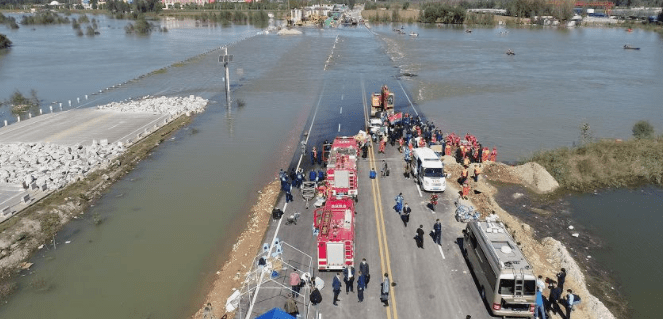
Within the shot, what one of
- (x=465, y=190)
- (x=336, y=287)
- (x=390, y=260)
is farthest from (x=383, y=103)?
(x=336, y=287)

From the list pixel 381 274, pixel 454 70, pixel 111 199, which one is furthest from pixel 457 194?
pixel 454 70

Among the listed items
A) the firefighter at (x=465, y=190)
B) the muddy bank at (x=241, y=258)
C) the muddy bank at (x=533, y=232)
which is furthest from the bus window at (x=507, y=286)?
the firefighter at (x=465, y=190)

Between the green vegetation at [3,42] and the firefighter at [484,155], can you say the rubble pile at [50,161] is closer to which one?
the firefighter at [484,155]

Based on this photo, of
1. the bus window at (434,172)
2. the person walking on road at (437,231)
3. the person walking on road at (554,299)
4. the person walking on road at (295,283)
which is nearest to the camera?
the person walking on road at (554,299)

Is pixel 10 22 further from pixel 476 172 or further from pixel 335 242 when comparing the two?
pixel 335 242

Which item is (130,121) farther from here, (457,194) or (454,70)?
(454,70)

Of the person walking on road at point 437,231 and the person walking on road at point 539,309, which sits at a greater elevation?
→ the person walking on road at point 437,231
